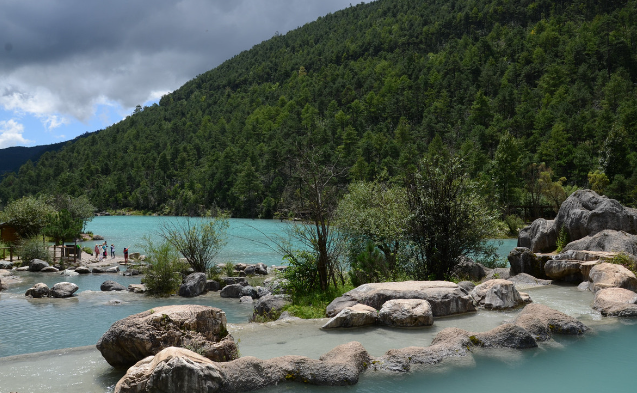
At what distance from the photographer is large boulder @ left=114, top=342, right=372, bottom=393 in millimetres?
6406

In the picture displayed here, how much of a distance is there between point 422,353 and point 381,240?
933cm

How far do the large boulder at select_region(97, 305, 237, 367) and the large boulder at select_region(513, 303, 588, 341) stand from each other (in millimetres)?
6330

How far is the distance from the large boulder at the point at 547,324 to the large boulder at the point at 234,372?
4050mm

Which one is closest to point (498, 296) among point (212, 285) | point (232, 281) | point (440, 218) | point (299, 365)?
point (440, 218)

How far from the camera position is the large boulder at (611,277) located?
531 inches

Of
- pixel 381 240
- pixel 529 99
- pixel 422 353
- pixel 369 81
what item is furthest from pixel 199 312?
pixel 369 81

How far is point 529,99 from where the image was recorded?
340 feet

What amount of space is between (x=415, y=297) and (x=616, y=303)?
5214 millimetres

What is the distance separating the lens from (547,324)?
983cm

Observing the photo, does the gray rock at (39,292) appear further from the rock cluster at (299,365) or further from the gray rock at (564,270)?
the gray rock at (564,270)

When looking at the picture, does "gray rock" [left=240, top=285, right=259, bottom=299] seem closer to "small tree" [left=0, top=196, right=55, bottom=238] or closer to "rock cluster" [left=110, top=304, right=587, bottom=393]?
"rock cluster" [left=110, top=304, right=587, bottom=393]

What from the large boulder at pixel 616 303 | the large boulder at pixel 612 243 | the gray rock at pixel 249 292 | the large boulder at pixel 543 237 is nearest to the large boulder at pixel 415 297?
the large boulder at pixel 616 303

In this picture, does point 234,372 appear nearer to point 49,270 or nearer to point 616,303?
point 616,303

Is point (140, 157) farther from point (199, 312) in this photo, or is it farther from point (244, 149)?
point (199, 312)
